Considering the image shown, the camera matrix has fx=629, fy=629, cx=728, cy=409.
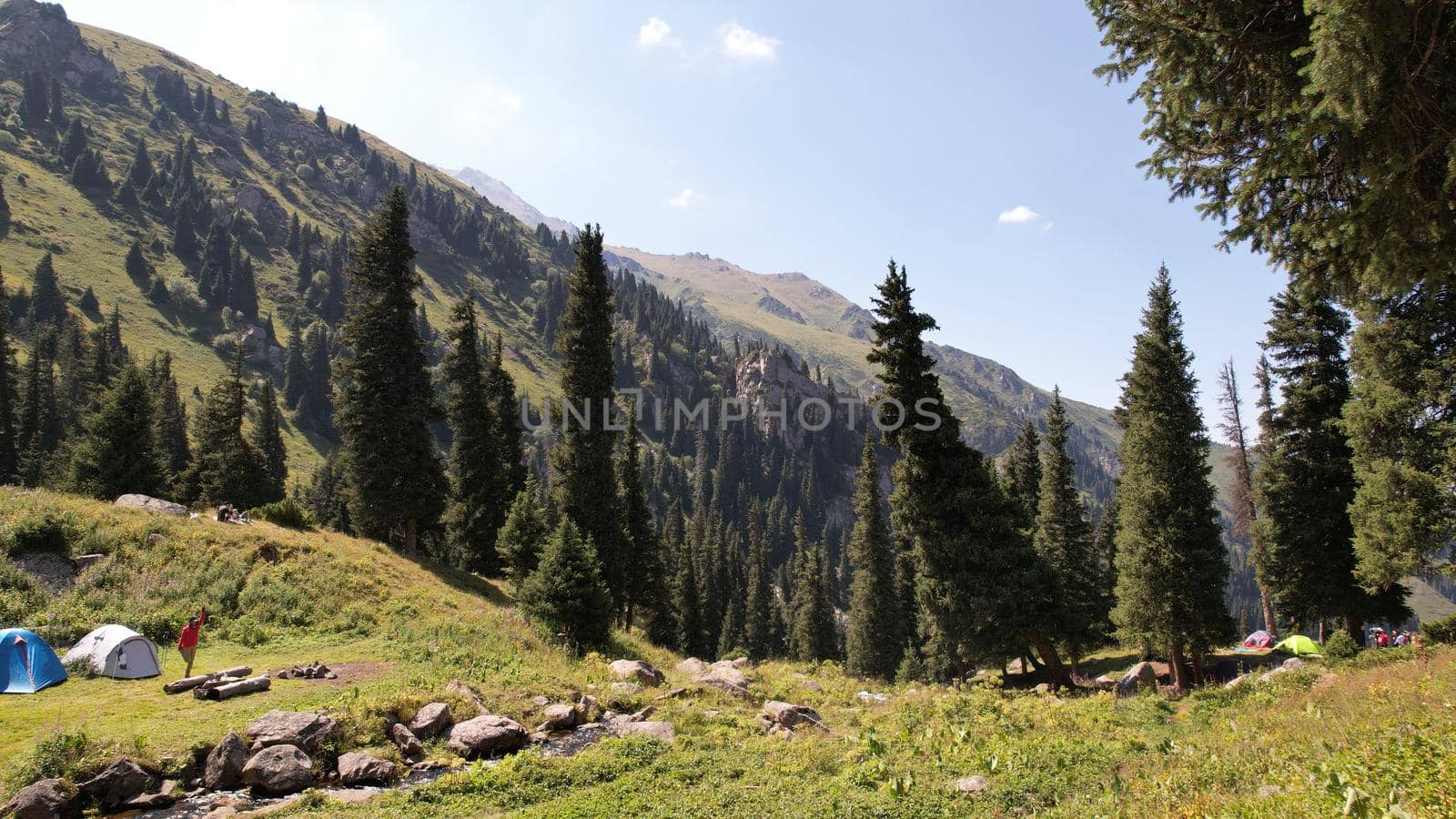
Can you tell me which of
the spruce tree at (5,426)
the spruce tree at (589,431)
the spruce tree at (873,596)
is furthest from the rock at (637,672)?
the spruce tree at (5,426)

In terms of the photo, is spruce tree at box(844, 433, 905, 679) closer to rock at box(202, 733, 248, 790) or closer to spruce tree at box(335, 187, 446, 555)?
spruce tree at box(335, 187, 446, 555)

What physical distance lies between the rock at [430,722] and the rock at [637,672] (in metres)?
6.80

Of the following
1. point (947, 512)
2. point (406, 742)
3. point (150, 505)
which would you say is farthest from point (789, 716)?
point (150, 505)

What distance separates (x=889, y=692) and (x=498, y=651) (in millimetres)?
14883

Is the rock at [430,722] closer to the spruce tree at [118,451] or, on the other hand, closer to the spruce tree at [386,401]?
the spruce tree at [386,401]

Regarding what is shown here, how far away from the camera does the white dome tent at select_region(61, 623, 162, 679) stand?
16.5 meters

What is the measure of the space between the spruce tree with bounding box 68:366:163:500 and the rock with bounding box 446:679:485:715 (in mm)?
35364

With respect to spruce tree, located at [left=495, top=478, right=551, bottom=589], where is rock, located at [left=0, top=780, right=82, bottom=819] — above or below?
below

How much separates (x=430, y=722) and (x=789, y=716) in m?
9.19

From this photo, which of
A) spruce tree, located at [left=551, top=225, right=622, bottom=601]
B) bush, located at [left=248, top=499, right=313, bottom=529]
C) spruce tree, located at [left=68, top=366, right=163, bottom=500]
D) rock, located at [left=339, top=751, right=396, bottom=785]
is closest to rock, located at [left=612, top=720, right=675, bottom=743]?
rock, located at [left=339, top=751, right=396, bottom=785]

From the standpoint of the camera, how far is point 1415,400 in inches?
900

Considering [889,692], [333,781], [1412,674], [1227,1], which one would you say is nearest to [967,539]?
[889,692]

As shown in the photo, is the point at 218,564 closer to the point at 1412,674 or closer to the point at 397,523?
the point at 397,523

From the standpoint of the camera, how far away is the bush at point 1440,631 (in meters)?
20.8
